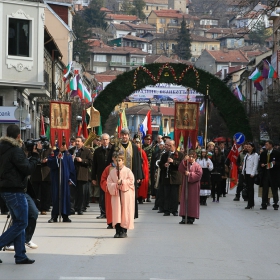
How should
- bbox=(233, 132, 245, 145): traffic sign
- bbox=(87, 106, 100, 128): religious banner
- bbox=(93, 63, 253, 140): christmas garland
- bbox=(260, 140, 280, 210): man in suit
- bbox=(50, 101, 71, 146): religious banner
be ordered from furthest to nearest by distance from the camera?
bbox=(93, 63, 253, 140): christmas garland < bbox=(233, 132, 245, 145): traffic sign < bbox=(87, 106, 100, 128): religious banner < bbox=(260, 140, 280, 210): man in suit < bbox=(50, 101, 71, 146): religious banner

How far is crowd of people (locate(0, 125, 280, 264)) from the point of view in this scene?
11312 mm

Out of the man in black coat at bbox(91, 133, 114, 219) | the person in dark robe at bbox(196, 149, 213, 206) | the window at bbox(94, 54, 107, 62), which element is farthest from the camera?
the window at bbox(94, 54, 107, 62)

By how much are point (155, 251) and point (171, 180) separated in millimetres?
7685

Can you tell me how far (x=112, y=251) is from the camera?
12.8m

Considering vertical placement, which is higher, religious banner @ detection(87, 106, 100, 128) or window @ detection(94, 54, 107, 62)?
window @ detection(94, 54, 107, 62)

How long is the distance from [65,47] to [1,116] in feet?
120

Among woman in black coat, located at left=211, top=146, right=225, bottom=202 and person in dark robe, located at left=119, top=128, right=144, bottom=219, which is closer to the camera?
person in dark robe, located at left=119, top=128, right=144, bottom=219

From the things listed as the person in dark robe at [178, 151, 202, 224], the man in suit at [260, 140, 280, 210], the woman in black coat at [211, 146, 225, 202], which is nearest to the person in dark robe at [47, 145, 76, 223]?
the person in dark robe at [178, 151, 202, 224]

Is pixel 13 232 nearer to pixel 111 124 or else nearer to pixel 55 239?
pixel 55 239

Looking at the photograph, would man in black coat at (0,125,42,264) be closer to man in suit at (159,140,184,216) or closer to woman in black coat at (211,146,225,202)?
man in suit at (159,140,184,216)

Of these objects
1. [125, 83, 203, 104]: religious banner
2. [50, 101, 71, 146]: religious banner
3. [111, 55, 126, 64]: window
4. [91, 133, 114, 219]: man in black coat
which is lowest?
[91, 133, 114, 219]: man in black coat

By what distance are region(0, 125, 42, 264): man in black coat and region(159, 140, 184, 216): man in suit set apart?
9.21 m

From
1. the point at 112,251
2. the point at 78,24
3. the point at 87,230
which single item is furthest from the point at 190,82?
the point at 78,24

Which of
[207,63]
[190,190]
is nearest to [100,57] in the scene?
[207,63]
